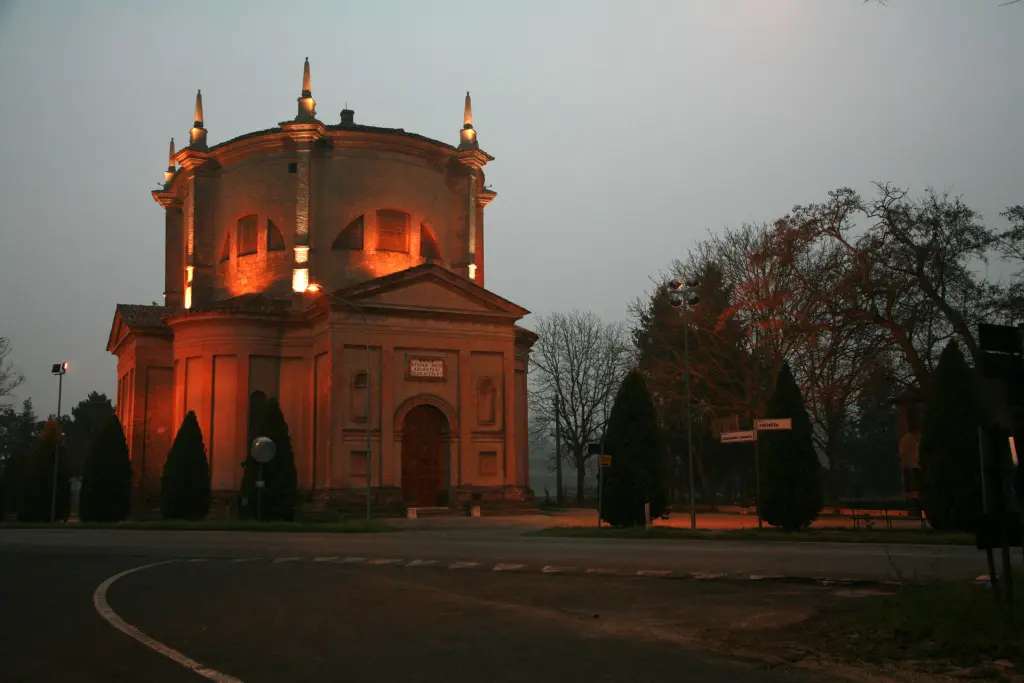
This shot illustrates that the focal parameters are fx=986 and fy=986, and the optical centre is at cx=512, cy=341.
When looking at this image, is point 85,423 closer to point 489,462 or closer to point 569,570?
point 489,462

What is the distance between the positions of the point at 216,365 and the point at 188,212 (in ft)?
33.4

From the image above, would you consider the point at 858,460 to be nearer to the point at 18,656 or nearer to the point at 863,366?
the point at 863,366

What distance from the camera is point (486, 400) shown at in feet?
146

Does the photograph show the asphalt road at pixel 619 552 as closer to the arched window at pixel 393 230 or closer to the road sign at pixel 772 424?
the road sign at pixel 772 424

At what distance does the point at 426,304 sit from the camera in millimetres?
43406

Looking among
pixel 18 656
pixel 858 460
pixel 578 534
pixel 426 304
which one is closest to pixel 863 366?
pixel 578 534

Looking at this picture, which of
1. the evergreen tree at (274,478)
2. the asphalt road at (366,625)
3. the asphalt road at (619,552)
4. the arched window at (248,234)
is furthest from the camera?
the arched window at (248,234)

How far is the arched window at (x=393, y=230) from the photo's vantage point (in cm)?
4825

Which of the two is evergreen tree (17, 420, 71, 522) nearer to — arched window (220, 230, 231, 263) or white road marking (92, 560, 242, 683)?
arched window (220, 230, 231, 263)

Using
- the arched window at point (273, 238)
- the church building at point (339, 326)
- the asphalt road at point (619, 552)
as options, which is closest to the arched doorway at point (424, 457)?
the church building at point (339, 326)

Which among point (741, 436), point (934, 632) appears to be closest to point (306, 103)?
point (741, 436)

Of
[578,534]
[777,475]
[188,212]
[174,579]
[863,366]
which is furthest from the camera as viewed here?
[188,212]

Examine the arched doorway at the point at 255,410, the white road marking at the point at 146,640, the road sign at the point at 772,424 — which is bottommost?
the white road marking at the point at 146,640

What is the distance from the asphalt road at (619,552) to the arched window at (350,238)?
23.7 meters
